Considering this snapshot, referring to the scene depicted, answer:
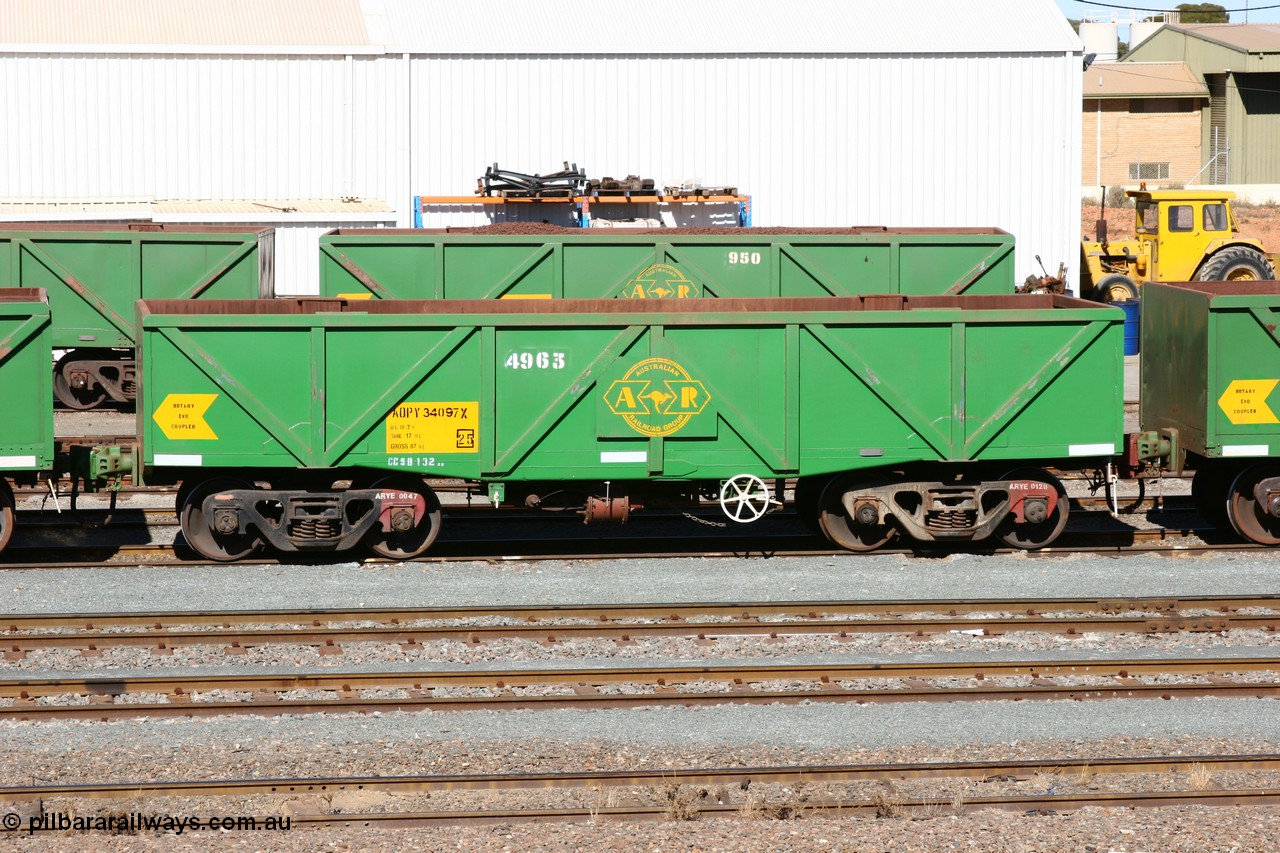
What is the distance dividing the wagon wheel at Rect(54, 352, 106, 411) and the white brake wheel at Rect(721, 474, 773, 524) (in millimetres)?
12547

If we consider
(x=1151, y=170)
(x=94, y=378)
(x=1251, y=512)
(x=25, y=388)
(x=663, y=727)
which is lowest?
(x=663, y=727)

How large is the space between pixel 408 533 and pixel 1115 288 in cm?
2132

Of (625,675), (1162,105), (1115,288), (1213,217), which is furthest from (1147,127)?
(625,675)

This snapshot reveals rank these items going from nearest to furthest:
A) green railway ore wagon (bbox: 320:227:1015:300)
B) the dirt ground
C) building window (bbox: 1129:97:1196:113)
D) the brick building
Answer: green railway ore wagon (bbox: 320:227:1015:300)
the dirt ground
the brick building
building window (bbox: 1129:97:1196:113)

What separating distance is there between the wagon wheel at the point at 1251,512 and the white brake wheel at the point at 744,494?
481cm

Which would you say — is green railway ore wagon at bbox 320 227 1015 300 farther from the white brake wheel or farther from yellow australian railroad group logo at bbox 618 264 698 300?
the white brake wheel

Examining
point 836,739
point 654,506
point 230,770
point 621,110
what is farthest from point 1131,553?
point 621,110

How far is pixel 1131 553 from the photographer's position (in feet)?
48.3

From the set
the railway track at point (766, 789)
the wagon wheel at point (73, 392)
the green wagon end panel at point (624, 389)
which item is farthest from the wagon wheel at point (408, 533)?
the wagon wheel at point (73, 392)

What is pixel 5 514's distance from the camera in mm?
14164

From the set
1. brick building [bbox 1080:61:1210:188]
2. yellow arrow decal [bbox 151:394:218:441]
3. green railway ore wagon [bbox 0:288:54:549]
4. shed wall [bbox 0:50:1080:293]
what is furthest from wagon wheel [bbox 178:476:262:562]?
brick building [bbox 1080:61:1210:188]

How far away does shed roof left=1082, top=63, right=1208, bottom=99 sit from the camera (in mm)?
60562

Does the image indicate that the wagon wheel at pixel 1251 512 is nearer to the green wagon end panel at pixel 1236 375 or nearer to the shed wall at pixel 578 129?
the green wagon end panel at pixel 1236 375

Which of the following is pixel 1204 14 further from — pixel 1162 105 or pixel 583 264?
pixel 583 264
